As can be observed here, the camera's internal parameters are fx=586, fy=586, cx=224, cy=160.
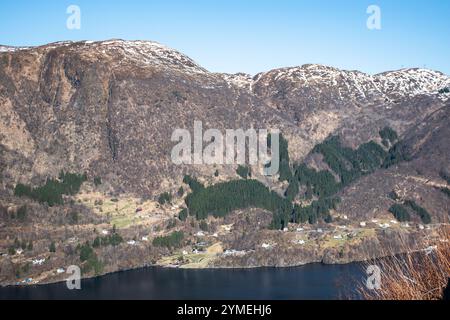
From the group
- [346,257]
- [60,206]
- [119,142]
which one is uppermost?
[119,142]

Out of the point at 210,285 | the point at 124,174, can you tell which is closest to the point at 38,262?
the point at 210,285

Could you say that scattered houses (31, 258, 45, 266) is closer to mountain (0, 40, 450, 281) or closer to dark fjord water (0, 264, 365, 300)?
mountain (0, 40, 450, 281)

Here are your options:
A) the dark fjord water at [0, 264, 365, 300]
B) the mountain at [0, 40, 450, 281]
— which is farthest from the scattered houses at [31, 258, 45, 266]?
the dark fjord water at [0, 264, 365, 300]

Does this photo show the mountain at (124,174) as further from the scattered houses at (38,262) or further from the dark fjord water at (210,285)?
the dark fjord water at (210,285)

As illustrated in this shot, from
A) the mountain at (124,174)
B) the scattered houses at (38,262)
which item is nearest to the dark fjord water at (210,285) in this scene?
the mountain at (124,174)

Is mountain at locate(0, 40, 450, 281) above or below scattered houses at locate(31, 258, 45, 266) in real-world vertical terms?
above
